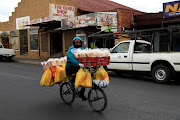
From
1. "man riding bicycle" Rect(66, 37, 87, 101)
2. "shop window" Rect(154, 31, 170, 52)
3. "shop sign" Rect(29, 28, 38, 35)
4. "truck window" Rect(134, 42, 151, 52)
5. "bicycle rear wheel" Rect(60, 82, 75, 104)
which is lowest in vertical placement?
"bicycle rear wheel" Rect(60, 82, 75, 104)

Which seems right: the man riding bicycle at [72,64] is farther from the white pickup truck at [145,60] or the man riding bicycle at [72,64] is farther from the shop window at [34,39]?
the shop window at [34,39]

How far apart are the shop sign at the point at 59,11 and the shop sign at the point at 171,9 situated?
9387 mm

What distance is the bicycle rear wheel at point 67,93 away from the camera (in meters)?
5.54

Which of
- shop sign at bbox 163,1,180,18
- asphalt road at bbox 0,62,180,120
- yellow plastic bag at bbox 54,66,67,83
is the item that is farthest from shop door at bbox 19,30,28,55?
yellow plastic bag at bbox 54,66,67,83

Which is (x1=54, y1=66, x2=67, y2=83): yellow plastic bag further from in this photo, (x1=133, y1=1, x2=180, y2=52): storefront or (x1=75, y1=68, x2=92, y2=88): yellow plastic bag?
(x1=133, y1=1, x2=180, y2=52): storefront

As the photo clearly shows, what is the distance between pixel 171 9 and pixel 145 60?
7.64 meters

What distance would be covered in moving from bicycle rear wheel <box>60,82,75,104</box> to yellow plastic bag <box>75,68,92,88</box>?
31.4 inches

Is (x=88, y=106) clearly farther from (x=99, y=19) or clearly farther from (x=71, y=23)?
(x=71, y=23)

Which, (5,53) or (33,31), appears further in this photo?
(33,31)

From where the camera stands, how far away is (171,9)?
15172mm

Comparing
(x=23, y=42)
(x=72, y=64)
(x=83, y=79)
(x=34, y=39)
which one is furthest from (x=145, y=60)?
(x=23, y=42)

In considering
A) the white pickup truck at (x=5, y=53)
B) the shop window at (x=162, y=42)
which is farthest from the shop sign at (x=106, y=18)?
the white pickup truck at (x=5, y=53)

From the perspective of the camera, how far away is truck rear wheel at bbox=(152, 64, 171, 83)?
28.3 feet

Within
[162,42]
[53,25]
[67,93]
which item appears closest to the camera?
[67,93]
